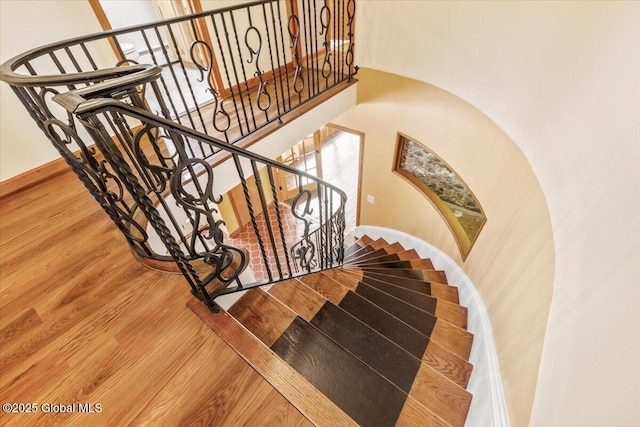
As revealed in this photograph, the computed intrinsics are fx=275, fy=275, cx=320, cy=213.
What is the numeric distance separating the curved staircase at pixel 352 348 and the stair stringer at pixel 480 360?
9 centimetres

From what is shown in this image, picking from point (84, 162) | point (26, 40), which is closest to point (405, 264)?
point (84, 162)

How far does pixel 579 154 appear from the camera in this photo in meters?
1.26

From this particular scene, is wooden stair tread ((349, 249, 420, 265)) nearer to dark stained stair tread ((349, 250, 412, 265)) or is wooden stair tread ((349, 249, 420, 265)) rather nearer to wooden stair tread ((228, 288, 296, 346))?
dark stained stair tread ((349, 250, 412, 265))

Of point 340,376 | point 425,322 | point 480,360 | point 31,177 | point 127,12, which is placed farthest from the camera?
point 127,12

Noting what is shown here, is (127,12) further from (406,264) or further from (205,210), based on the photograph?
(406,264)

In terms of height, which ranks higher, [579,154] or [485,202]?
[579,154]

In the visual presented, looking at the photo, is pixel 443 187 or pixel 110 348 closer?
pixel 110 348

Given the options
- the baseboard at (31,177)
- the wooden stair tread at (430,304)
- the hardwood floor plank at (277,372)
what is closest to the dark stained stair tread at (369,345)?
the hardwood floor plank at (277,372)

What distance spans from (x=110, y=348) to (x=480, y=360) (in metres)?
2.47

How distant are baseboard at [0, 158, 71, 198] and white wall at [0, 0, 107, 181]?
4 cm

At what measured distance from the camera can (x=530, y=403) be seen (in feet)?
4.38

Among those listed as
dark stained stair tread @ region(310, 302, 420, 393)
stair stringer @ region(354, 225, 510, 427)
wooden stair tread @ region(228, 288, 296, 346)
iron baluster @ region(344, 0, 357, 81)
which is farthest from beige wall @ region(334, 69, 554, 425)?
wooden stair tread @ region(228, 288, 296, 346)

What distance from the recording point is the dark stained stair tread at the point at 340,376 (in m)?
1.41

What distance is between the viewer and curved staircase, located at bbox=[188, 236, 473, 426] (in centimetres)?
127
